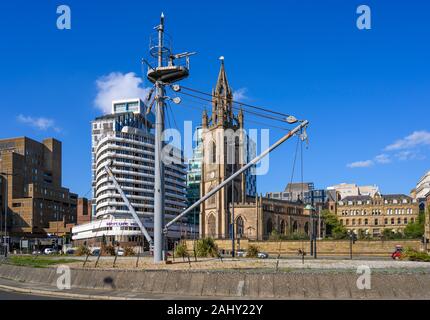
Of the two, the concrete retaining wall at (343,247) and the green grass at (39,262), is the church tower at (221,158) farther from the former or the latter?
the green grass at (39,262)

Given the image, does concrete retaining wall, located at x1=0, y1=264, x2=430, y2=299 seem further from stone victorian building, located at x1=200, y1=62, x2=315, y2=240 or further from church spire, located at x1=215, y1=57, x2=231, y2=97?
church spire, located at x1=215, y1=57, x2=231, y2=97

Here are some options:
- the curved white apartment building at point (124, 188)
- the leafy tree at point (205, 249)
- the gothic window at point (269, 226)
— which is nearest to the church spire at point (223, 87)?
the curved white apartment building at point (124, 188)

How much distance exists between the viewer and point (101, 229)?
146875mm

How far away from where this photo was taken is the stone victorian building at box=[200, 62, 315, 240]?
13838 cm

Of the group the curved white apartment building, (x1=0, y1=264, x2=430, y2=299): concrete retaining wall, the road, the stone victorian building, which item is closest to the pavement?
the road

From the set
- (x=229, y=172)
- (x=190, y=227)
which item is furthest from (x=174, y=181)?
(x=229, y=172)

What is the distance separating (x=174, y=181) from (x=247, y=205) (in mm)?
48379

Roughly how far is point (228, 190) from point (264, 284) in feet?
400

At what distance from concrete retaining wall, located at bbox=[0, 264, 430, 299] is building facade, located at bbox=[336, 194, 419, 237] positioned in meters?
145

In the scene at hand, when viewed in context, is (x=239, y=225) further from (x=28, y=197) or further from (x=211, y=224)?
(x=28, y=197)

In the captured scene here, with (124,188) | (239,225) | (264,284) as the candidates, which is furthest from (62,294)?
Answer: (124,188)

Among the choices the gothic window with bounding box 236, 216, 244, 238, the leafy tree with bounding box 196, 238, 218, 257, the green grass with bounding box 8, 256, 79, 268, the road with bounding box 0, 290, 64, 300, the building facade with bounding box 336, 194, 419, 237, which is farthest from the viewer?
the building facade with bounding box 336, 194, 419, 237

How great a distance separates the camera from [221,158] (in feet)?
471
